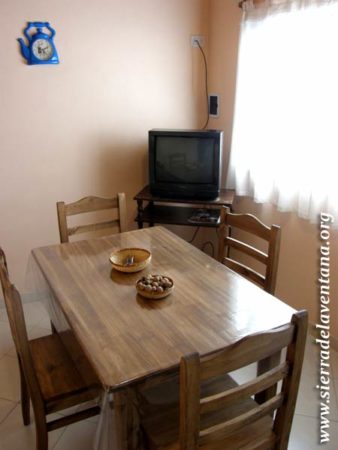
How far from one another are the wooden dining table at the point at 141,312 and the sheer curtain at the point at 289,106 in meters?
0.91

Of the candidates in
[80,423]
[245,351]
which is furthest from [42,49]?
[245,351]

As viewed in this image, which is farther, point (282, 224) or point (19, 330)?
point (282, 224)

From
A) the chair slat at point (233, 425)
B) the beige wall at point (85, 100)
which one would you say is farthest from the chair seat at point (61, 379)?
the beige wall at point (85, 100)

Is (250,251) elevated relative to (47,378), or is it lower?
elevated

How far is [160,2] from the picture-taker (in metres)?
2.85

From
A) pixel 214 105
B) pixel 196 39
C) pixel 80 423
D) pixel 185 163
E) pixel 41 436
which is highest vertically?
pixel 196 39

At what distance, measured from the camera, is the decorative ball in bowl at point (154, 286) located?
59.2 inches

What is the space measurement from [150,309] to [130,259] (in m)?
0.40

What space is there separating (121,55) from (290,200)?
1.58 meters

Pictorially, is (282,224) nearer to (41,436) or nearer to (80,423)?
(80,423)

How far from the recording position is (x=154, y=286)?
1.52 m

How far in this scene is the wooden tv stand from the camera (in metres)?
2.79

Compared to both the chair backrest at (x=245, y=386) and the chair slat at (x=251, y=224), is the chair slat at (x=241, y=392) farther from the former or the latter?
the chair slat at (x=251, y=224)

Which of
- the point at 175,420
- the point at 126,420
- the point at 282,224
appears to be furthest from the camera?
the point at 282,224
